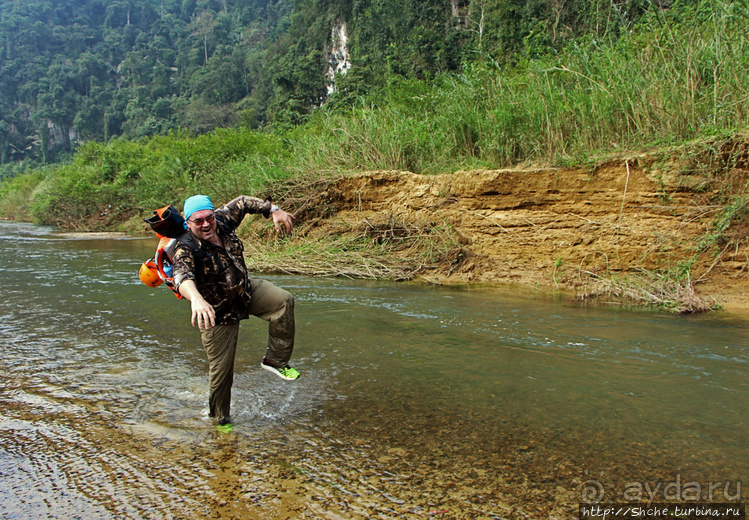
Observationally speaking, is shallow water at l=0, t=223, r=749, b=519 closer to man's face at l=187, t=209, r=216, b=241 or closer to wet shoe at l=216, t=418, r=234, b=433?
wet shoe at l=216, t=418, r=234, b=433

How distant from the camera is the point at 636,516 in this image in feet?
8.84

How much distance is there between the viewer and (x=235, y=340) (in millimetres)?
3861

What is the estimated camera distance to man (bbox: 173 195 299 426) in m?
3.56

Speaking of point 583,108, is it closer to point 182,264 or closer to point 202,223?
point 202,223

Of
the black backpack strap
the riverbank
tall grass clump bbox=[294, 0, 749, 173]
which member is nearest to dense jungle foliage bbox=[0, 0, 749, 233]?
tall grass clump bbox=[294, 0, 749, 173]

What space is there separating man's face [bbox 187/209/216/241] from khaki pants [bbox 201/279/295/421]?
58cm

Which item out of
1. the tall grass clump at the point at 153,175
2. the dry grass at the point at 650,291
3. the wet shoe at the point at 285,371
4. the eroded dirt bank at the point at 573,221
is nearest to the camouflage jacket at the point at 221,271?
the wet shoe at the point at 285,371

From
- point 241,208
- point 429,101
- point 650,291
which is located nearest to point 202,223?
point 241,208

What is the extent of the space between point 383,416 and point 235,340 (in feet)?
3.85

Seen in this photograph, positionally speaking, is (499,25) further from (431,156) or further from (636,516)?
(636,516)

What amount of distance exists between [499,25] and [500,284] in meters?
21.9

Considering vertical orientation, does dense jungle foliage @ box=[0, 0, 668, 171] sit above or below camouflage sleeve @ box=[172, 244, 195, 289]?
above

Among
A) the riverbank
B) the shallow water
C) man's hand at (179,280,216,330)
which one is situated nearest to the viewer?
the shallow water

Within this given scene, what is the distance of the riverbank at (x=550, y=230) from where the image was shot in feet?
24.3
